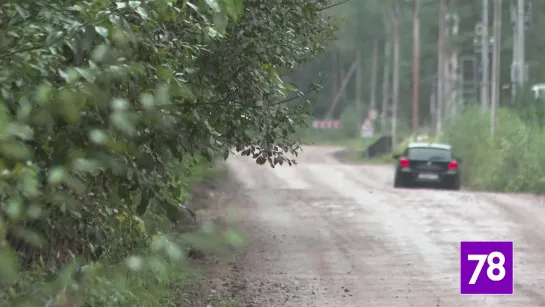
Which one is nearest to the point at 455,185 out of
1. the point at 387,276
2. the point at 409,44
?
the point at 387,276

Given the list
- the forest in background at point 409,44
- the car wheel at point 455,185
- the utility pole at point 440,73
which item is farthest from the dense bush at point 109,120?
the forest in background at point 409,44

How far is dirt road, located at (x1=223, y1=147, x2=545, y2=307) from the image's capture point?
1284cm

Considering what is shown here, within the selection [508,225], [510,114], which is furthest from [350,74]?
[508,225]

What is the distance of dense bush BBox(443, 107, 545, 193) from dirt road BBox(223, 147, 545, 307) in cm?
652

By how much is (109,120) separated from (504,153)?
30.3 meters

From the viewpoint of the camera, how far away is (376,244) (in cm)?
1742

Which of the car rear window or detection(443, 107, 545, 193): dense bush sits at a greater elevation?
the car rear window

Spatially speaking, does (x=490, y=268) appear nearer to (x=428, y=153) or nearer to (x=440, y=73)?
(x=428, y=153)

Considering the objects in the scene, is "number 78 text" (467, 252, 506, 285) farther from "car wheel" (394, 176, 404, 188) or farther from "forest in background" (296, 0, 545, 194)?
"car wheel" (394, 176, 404, 188)

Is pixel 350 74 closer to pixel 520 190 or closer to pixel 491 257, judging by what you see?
pixel 520 190

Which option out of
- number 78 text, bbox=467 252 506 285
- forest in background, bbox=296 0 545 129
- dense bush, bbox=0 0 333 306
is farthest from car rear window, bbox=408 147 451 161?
forest in background, bbox=296 0 545 129

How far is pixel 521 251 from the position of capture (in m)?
16.6

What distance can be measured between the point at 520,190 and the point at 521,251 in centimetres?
1810

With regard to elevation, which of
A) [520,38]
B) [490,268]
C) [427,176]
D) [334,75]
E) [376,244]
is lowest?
[334,75]
